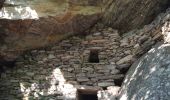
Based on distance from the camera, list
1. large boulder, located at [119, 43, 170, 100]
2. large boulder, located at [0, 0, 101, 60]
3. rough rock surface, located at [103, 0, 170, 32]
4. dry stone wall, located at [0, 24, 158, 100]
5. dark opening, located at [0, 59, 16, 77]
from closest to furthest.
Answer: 1. large boulder, located at [119, 43, 170, 100]
2. dry stone wall, located at [0, 24, 158, 100]
3. large boulder, located at [0, 0, 101, 60]
4. rough rock surface, located at [103, 0, 170, 32]
5. dark opening, located at [0, 59, 16, 77]

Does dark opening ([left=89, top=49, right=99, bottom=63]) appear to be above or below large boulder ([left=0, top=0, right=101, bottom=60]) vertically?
below

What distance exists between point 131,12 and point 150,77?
2.58 m

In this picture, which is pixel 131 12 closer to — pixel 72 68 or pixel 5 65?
pixel 72 68

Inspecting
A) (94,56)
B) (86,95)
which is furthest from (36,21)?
(86,95)

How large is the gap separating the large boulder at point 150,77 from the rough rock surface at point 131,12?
151 cm

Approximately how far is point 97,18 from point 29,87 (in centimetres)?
220

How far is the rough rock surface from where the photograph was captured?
24.3 ft

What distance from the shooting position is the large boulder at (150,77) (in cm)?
501

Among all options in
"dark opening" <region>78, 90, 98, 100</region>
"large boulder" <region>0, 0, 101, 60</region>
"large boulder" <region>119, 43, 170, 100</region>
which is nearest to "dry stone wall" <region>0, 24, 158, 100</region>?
"dark opening" <region>78, 90, 98, 100</region>

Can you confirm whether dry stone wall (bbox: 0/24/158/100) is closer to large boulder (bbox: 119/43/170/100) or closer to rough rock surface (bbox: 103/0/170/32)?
rough rock surface (bbox: 103/0/170/32)

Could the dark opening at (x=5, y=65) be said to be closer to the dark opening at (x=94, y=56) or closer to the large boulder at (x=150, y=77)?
the dark opening at (x=94, y=56)

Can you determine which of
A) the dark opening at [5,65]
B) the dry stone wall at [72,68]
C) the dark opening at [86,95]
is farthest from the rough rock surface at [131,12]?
the dark opening at [5,65]

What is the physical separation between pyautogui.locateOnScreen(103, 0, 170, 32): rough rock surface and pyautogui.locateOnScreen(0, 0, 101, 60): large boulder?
32 centimetres

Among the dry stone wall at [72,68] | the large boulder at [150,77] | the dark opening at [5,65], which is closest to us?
the large boulder at [150,77]
